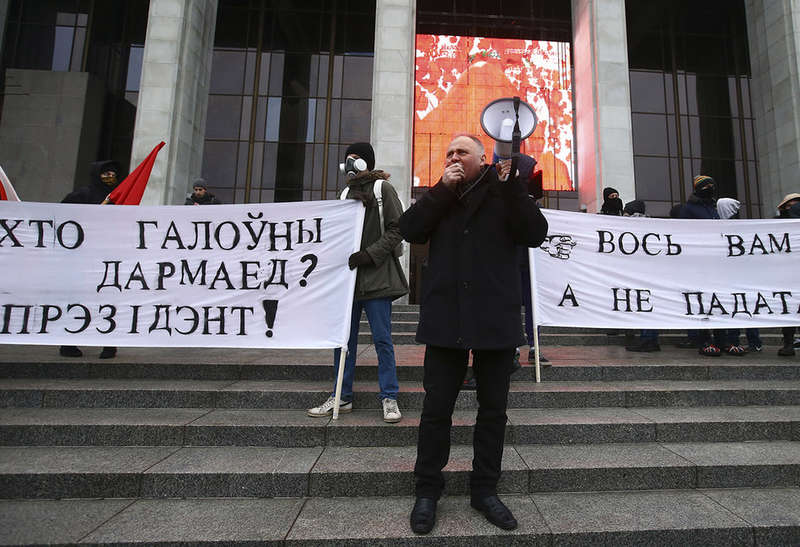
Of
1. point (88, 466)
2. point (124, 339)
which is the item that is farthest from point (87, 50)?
point (88, 466)

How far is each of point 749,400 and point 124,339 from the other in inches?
254

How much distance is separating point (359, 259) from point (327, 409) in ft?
4.66

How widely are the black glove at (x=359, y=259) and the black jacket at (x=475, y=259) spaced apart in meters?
1.12

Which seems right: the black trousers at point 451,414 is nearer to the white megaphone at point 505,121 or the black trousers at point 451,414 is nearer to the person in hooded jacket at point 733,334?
the white megaphone at point 505,121

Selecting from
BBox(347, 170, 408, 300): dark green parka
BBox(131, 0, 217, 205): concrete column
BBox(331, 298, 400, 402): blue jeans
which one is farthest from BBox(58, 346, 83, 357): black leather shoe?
BBox(131, 0, 217, 205): concrete column

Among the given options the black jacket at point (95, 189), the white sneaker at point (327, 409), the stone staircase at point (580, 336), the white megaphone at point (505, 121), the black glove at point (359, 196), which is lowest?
the white sneaker at point (327, 409)

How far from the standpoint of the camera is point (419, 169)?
16031 mm

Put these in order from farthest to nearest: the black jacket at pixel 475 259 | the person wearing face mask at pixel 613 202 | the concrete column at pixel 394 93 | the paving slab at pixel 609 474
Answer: the concrete column at pixel 394 93 < the person wearing face mask at pixel 613 202 < the paving slab at pixel 609 474 < the black jacket at pixel 475 259

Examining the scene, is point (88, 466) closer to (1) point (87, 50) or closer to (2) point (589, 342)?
(2) point (589, 342)

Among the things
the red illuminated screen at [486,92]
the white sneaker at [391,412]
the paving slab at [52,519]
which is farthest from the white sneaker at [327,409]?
the red illuminated screen at [486,92]

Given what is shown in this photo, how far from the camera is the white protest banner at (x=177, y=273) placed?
14.1ft

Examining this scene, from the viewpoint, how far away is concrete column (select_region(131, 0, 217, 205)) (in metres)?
11.9

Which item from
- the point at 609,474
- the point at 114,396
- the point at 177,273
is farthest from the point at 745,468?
the point at 114,396

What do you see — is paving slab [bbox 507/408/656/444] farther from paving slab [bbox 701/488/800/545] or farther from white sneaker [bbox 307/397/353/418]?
white sneaker [bbox 307/397/353/418]
